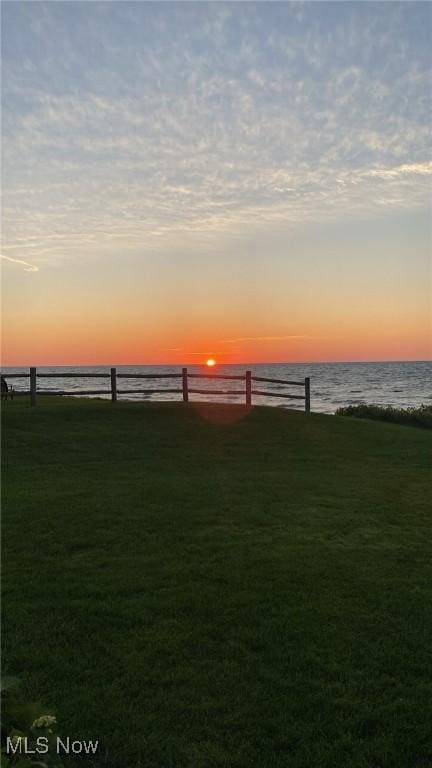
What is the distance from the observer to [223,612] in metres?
5.51

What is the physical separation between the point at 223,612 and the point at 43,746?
282cm

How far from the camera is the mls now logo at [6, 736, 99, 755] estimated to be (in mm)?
2601

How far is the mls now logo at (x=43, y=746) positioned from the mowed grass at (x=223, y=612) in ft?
0.30

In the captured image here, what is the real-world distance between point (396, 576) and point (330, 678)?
2549 mm

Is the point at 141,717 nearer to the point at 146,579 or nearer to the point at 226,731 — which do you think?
the point at 226,731

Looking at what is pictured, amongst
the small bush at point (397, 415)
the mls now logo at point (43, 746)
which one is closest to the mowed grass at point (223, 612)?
the mls now logo at point (43, 746)

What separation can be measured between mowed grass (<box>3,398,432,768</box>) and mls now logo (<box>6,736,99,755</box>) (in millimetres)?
90

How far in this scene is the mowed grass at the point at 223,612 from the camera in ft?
12.6

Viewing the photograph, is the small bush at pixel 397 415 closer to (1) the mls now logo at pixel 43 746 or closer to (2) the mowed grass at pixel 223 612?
(2) the mowed grass at pixel 223 612

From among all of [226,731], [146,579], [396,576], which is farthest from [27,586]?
[396,576]

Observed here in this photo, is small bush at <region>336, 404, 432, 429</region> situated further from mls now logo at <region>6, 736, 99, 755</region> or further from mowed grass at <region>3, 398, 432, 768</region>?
mls now logo at <region>6, 736, 99, 755</region>

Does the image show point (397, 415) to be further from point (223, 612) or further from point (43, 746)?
point (43, 746)

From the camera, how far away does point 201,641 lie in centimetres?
496

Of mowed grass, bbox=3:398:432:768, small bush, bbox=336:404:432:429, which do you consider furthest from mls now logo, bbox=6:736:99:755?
small bush, bbox=336:404:432:429
